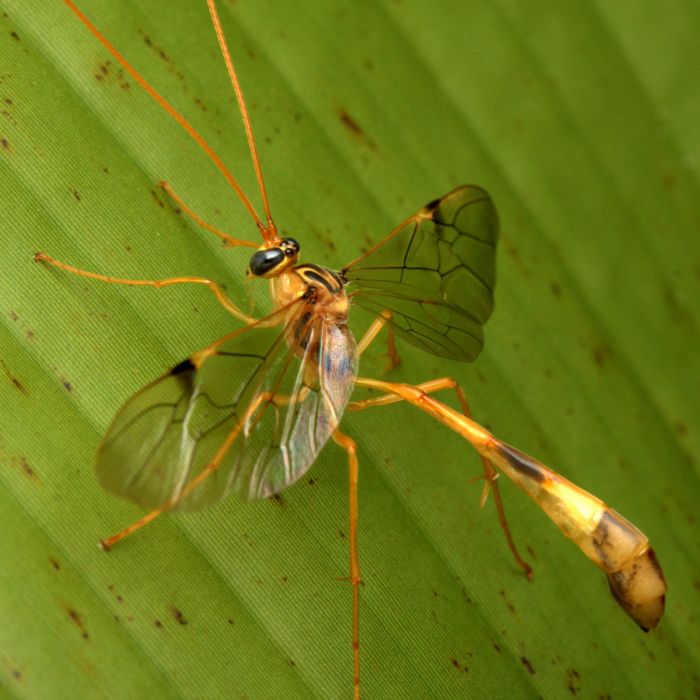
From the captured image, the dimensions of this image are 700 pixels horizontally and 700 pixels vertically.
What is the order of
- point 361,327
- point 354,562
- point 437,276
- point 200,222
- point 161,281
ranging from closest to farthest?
point 354,562
point 161,281
point 200,222
point 437,276
point 361,327

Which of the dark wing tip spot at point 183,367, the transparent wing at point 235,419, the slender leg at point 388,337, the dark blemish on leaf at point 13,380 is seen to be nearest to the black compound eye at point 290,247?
the transparent wing at point 235,419

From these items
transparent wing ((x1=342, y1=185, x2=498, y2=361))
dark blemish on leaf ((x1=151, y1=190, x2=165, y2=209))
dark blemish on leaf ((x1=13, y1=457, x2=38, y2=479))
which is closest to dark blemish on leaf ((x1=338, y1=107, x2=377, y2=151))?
transparent wing ((x1=342, y1=185, x2=498, y2=361))

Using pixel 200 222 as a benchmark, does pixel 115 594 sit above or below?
below

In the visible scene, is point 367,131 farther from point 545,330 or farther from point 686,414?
point 686,414

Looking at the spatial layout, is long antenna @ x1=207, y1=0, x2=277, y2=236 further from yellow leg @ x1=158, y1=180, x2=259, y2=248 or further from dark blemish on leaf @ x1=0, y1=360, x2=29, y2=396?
dark blemish on leaf @ x1=0, y1=360, x2=29, y2=396

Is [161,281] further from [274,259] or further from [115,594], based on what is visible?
[115,594]

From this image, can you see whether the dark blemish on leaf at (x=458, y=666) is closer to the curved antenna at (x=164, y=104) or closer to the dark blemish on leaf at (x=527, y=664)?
the dark blemish on leaf at (x=527, y=664)

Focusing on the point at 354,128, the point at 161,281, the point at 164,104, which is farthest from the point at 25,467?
the point at 354,128
